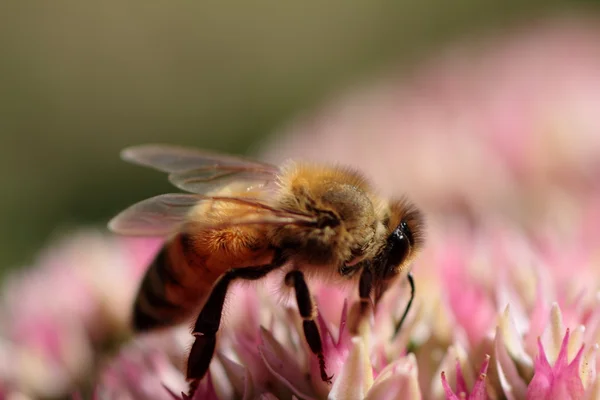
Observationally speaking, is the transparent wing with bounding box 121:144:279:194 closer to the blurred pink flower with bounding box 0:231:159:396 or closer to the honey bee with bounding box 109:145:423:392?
the honey bee with bounding box 109:145:423:392

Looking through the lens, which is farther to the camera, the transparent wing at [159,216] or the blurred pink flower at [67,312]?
the blurred pink flower at [67,312]

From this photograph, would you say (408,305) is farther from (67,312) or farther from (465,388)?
(67,312)

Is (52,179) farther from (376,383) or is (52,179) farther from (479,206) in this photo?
(376,383)

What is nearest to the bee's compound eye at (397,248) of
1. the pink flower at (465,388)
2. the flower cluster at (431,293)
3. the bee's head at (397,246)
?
the bee's head at (397,246)

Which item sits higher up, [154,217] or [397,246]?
[397,246]

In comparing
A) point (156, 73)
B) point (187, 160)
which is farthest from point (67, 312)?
point (156, 73)

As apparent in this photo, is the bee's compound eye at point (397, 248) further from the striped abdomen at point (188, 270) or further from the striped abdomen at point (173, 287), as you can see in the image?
the striped abdomen at point (173, 287)

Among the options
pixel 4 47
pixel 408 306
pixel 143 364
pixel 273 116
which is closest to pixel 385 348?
pixel 408 306
